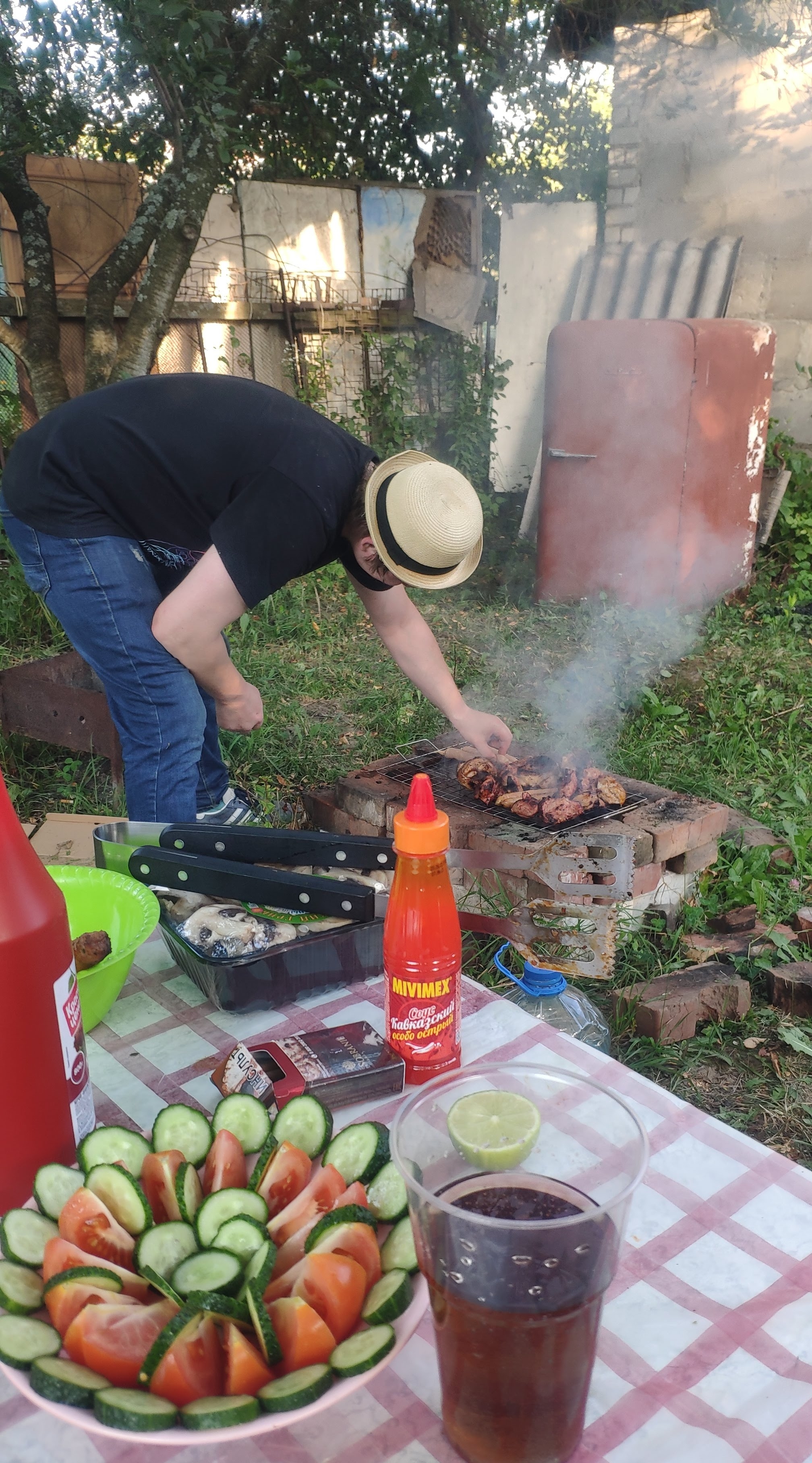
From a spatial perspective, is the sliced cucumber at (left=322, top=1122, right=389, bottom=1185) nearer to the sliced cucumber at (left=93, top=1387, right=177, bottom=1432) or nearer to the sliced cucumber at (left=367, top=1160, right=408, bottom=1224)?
the sliced cucumber at (left=367, top=1160, right=408, bottom=1224)

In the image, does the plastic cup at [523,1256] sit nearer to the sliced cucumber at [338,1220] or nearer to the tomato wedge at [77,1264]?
the sliced cucumber at [338,1220]

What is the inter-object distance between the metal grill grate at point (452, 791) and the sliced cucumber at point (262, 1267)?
191 cm

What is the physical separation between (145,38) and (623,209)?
15.4 feet

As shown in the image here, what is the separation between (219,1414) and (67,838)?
262 centimetres

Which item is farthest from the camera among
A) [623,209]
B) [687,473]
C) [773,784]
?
[623,209]

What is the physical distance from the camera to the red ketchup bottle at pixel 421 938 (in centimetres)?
124

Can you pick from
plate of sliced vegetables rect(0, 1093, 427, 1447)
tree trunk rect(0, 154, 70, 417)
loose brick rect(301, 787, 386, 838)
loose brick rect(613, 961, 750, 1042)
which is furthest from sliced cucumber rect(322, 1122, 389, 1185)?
tree trunk rect(0, 154, 70, 417)

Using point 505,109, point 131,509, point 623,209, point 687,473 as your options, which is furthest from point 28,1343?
point 505,109

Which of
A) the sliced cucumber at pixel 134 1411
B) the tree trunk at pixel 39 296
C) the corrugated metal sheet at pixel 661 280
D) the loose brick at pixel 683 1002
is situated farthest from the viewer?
the corrugated metal sheet at pixel 661 280

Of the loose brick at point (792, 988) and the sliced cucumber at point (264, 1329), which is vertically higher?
the sliced cucumber at point (264, 1329)

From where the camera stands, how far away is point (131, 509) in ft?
9.89

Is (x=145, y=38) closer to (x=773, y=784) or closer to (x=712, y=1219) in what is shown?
(x=773, y=784)

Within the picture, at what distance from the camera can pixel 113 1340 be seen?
814 millimetres

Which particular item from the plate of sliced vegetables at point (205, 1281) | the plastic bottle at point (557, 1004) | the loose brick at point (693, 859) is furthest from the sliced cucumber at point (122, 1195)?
the loose brick at point (693, 859)
